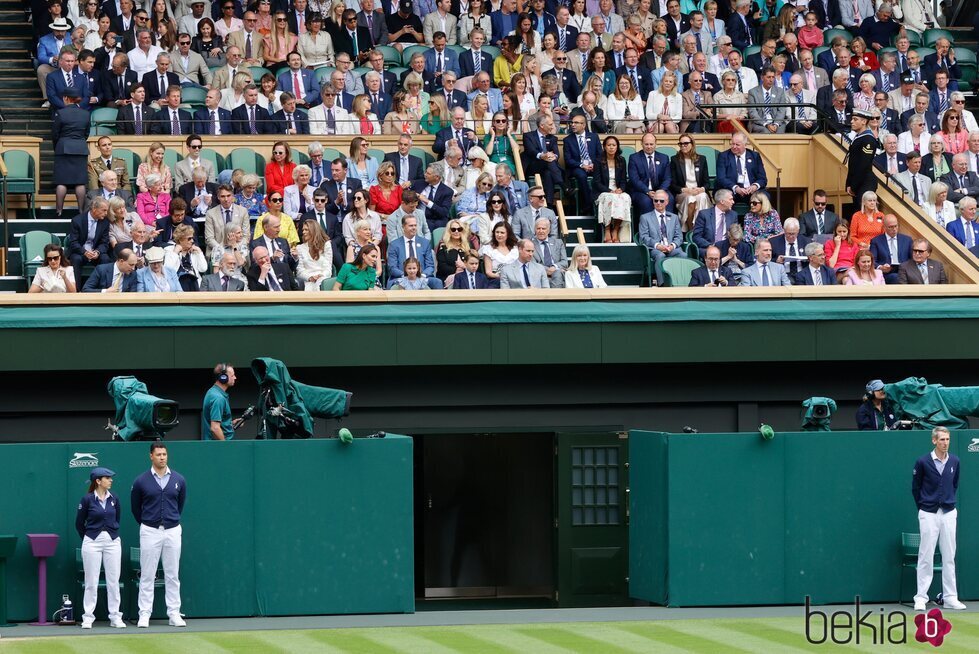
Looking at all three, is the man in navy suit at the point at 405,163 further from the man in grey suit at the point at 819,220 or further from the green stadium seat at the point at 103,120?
the man in grey suit at the point at 819,220

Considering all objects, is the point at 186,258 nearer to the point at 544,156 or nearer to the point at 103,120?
the point at 103,120

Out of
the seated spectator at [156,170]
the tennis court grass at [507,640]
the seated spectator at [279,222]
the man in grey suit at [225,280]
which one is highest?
the seated spectator at [156,170]

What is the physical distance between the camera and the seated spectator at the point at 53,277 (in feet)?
63.3

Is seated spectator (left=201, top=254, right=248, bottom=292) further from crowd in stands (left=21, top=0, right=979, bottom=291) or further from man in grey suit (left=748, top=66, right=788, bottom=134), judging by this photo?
man in grey suit (left=748, top=66, right=788, bottom=134)

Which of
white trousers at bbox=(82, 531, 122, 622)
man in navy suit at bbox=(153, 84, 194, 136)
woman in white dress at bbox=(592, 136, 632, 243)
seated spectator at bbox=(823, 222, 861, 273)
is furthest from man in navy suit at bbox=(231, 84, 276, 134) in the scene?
white trousers at bbox=(82, 531, 122, 622)

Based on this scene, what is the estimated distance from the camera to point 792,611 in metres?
17.2

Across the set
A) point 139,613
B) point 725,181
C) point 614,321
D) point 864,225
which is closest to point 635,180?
point 725,181

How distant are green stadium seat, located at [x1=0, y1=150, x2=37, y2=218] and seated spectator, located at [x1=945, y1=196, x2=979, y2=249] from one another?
475 inches

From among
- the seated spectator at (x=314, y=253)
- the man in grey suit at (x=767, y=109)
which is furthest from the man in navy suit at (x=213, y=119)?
the man in grey suit at (x=767, y=109)

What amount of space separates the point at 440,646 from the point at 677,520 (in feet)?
12.0

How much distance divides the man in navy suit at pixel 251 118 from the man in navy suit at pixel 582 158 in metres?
4.15

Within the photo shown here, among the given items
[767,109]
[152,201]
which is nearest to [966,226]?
[767,109]

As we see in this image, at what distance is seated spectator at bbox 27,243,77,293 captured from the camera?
1928 cm

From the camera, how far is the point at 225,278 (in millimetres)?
19750
